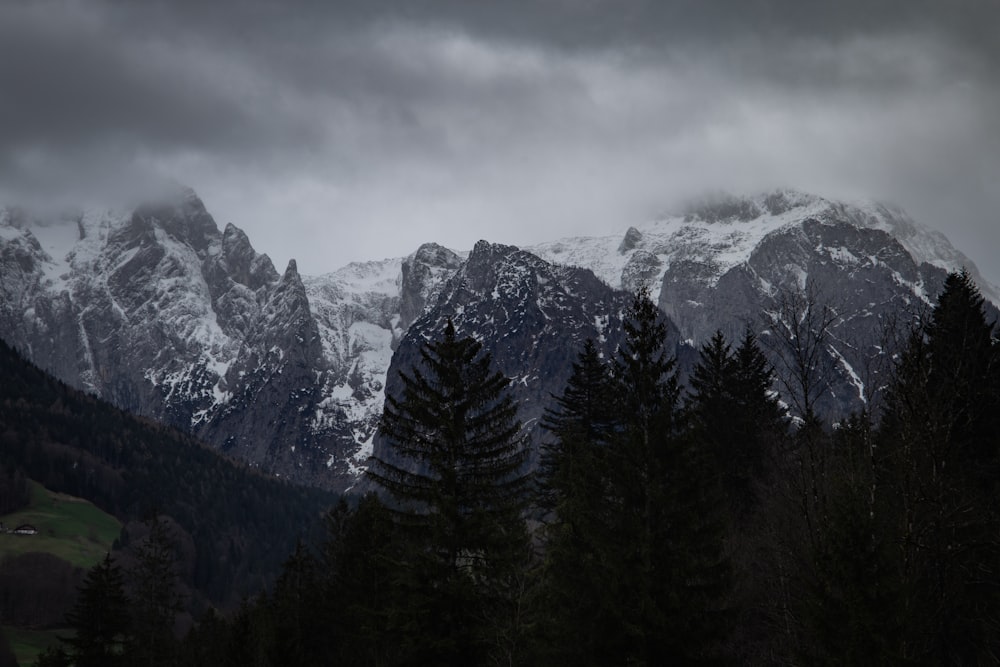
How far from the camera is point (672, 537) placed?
2156cm

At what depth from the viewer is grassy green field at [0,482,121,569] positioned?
154 meters

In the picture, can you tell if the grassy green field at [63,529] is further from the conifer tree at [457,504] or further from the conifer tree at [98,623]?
the conifer tree at [457,504]

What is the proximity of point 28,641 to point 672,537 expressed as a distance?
12843 cm

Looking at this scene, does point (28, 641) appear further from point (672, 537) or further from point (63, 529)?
point (672, 537)

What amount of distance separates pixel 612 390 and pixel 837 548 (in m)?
8.38

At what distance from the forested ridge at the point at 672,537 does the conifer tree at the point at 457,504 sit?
7cm

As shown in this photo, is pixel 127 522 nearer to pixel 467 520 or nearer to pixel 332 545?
pixel 332 545

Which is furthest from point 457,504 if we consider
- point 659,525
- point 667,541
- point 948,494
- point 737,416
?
point 737,416

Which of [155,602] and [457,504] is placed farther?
[155,602]

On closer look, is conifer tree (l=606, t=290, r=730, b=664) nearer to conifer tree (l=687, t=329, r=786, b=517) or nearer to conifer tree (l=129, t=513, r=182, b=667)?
conifer tree (l=687, t=329, r=786, b=517)

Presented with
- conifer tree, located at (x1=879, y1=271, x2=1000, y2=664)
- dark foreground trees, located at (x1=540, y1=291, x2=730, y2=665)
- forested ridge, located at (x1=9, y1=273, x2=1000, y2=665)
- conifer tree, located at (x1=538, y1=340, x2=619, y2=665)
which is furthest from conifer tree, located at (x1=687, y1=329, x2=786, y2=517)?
dark foreground trees, located at (x1=540, y1=291, x2=730, y2=665)

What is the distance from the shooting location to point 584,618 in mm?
22672

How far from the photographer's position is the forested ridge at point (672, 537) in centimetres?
1739

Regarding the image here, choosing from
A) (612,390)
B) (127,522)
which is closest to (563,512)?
(612,390)
